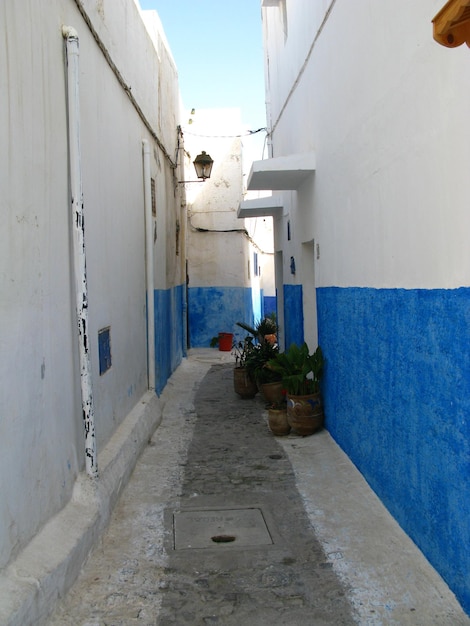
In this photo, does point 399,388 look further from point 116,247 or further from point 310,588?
point 116,247

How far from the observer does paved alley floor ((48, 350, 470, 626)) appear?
3168 mm

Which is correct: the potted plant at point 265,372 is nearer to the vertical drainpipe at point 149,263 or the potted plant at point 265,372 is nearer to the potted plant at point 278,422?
the potted plant at point 278,422

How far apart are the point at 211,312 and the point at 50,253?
13.3m

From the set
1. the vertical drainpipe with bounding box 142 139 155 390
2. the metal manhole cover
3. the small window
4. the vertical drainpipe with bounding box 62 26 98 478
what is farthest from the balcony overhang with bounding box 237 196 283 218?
the metal manhole cover

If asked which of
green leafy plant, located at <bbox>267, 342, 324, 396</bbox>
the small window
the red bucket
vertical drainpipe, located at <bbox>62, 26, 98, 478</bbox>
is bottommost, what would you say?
the red bucket

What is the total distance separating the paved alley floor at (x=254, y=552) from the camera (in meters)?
3.17

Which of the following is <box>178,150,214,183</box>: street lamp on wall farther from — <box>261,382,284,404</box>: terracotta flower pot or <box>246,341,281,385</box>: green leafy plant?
<box>261,382,284,404</box>: terracotta flower pot

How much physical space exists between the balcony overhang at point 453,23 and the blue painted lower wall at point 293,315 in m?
6.28

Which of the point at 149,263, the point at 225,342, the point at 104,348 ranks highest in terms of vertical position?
the point at 149,263

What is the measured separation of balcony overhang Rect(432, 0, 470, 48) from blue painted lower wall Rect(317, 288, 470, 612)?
45.2 inches

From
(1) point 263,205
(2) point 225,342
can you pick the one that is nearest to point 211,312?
(2) point 225,342

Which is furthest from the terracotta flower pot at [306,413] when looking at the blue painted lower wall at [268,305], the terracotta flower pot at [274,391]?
the blue painted lower wall at [268,305]

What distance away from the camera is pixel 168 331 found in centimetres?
1062

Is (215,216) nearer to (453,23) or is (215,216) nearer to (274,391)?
(274,391)
